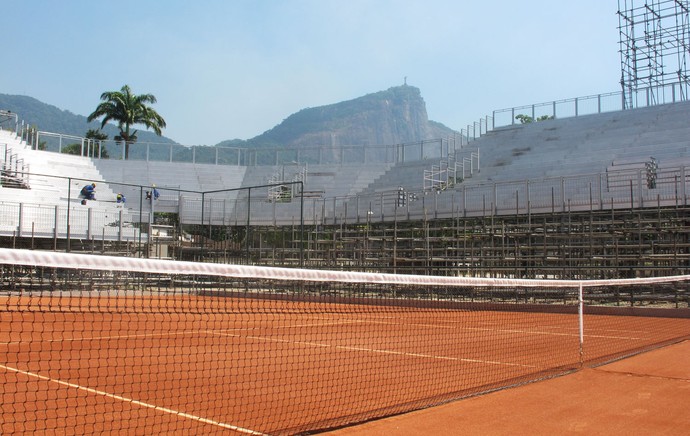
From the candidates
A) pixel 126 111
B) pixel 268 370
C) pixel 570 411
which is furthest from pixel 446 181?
pixel 126 111

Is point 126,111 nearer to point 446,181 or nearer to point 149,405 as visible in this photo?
point 446,181

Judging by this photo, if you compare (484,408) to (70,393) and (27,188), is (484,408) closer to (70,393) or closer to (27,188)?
(70,393)

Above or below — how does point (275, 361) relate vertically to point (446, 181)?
below

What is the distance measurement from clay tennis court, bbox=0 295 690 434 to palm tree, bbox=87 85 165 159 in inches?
1749

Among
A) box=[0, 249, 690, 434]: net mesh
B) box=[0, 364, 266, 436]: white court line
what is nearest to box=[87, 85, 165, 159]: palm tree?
box=[0, 249, 690, 434]: net mesh

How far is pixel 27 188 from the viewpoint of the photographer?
32000 mm

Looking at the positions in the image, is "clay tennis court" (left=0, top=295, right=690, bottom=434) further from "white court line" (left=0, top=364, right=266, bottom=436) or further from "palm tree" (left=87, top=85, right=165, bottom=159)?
"palm tree" (left=87, top=85, right=165, bottom=159)

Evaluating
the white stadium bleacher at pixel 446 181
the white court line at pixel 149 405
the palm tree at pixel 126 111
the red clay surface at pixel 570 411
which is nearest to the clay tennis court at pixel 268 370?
the white court line at pixel 149 405

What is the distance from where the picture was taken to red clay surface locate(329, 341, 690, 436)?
5355 millimetres

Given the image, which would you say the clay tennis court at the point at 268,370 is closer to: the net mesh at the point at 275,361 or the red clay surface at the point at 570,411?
the net mesh at the point at 275,361

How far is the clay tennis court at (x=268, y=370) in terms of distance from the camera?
5621 millimetres

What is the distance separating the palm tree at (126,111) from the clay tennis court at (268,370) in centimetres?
4442

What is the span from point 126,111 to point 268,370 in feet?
171

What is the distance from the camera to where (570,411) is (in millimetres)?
6062
